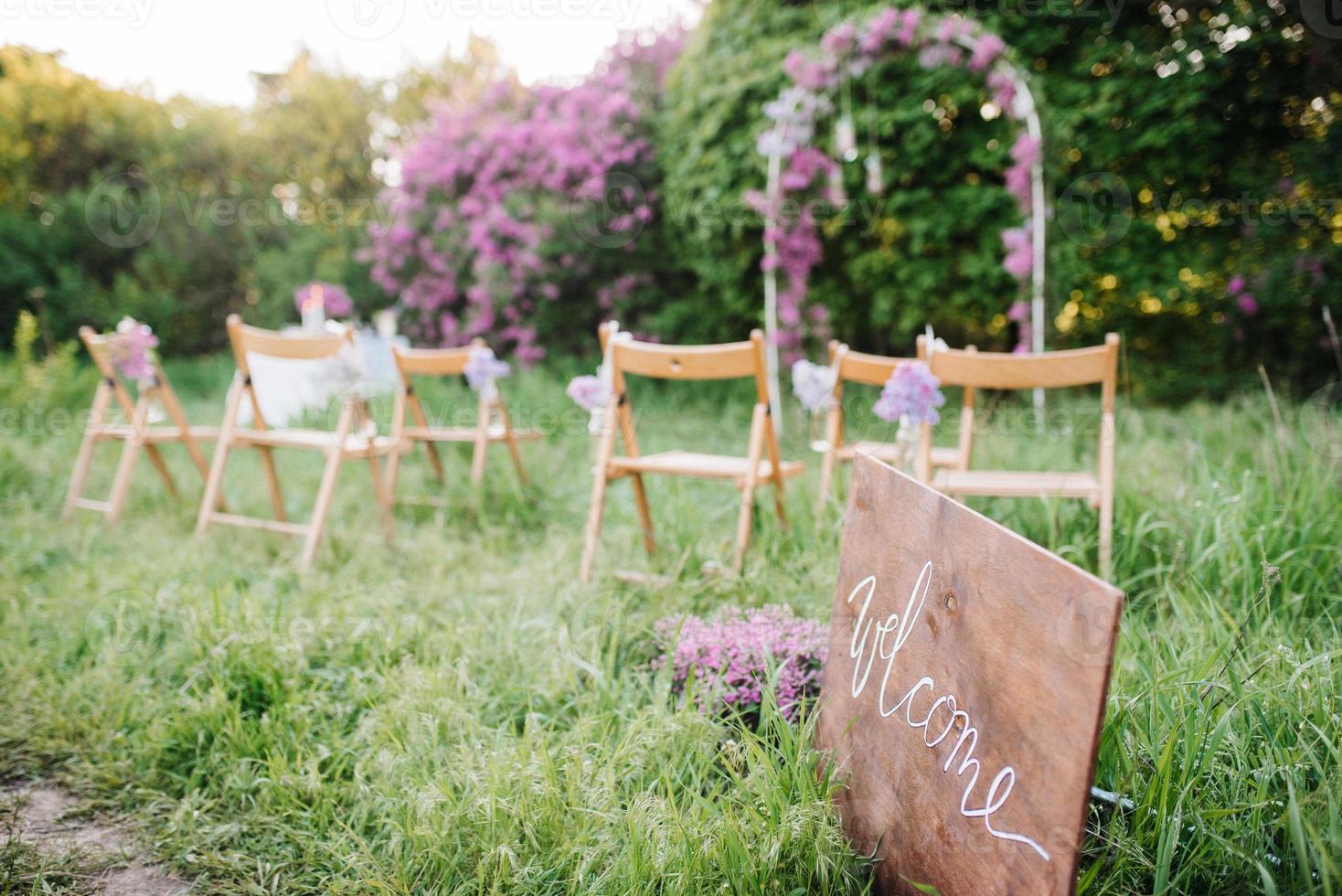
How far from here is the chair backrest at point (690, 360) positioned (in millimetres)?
2834

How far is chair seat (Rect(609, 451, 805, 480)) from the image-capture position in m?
2.91

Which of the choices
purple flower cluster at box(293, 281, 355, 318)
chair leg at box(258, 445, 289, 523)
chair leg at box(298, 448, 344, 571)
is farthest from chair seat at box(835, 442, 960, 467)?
purple flower cluster at box(293, 281, 355, 318)

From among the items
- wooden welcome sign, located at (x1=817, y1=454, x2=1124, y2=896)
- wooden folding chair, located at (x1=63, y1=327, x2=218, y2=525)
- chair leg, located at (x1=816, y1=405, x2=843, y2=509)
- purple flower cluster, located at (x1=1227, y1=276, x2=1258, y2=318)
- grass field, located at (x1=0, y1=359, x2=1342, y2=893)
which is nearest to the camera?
wooden welcome sign, located at (x1=817, y1=454, x2=1124, y2=896)

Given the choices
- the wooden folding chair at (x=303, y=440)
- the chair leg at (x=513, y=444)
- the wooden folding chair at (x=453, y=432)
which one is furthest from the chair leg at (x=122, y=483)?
the chair leg at (x=513, y=444)

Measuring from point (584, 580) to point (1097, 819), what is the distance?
5.91 feet

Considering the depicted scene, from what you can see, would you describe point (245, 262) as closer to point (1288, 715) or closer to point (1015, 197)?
point (1015, 197)

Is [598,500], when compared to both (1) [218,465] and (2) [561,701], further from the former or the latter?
(1) [218,465]

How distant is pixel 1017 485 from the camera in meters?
2.70

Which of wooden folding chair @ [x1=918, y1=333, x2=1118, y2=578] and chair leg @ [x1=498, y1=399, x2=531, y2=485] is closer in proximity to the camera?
wooden folding chair @ [x1=918, y1=333, x2=1118, y2=578]

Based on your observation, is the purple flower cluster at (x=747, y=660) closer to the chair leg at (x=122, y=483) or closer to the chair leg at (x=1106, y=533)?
the chair leg at (x=1106, y=533)

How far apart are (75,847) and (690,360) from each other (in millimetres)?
2044

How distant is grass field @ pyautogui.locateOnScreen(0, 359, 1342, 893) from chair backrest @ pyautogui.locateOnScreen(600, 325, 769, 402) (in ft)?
1.88

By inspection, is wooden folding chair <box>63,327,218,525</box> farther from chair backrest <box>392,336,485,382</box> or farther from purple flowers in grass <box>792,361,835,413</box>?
purple flowers in grass <box>792,361,835,413</box>

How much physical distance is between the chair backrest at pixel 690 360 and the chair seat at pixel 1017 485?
0.64 m
